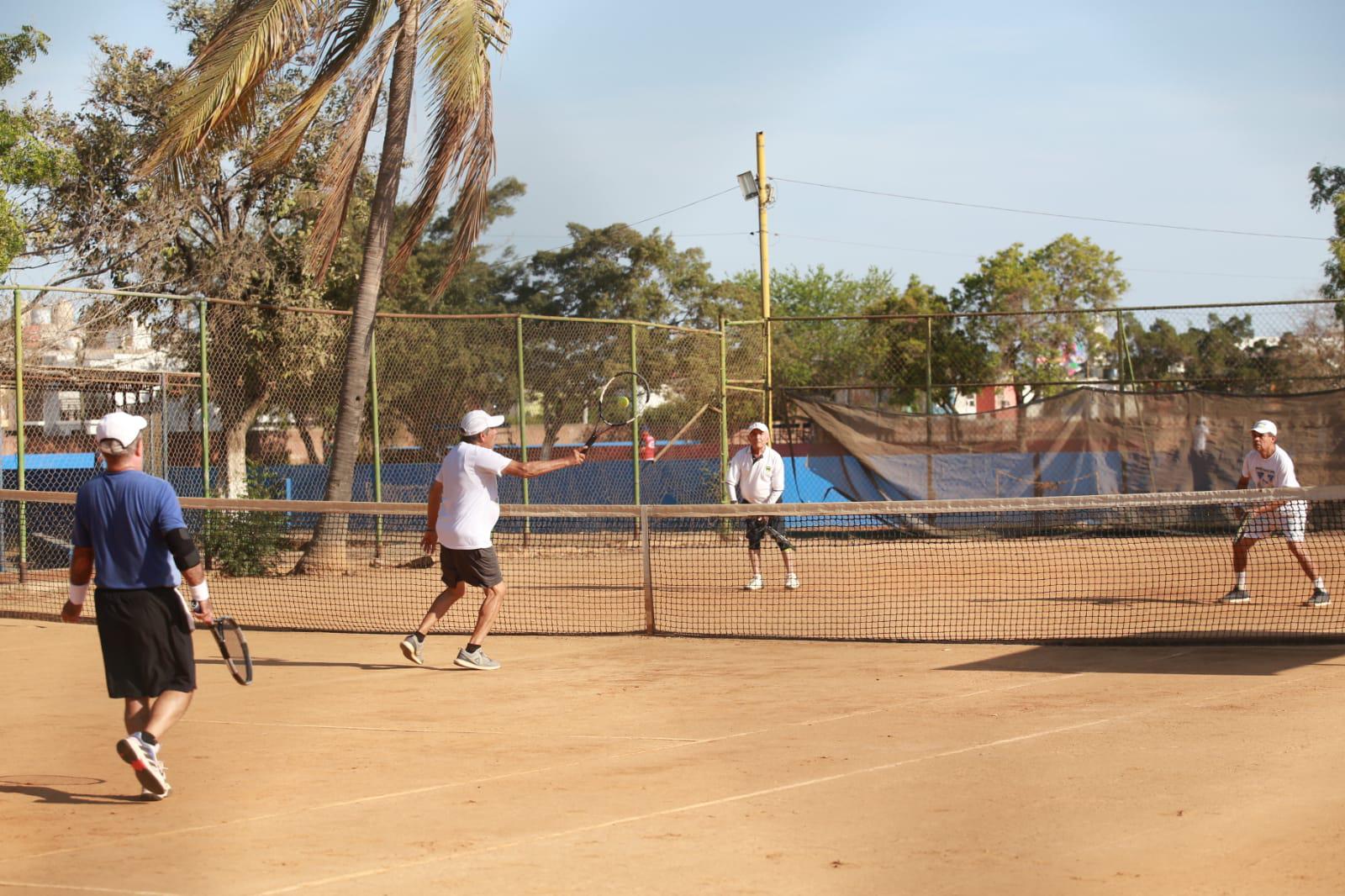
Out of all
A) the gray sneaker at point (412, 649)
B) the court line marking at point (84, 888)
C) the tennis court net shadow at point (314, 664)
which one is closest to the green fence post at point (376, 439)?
the tennis court net shadow at point (314, 664)

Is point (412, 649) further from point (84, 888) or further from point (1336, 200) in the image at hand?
point (1336, 200)

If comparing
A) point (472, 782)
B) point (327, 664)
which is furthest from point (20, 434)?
point (472, 782)

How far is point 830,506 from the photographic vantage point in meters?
10.3

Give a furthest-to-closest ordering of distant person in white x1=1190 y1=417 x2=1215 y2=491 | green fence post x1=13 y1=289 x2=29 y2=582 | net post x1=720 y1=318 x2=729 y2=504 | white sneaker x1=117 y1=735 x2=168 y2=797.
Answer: net post x1=720 y1=318 x2=729 y2=504, distant person in white x1=1190 y1=417 x2=1215 y2=491, green fence post x1=13 y1=289 x2=29 y2=582, white sneaker x1=117 y1=735 x2=168 y2=797

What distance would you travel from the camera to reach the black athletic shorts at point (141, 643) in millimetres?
5594

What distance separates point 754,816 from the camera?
493 centimetres

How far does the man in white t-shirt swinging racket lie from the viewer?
8.60 m

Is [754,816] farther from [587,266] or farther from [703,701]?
[587,266]

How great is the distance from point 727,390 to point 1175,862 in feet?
49.7

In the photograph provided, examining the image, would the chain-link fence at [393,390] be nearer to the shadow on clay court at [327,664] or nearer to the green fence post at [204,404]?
the green fence post at [204,404]

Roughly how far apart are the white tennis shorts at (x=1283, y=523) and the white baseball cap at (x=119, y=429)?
841cm

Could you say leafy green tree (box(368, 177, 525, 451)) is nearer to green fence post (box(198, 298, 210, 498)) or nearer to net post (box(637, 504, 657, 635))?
green fence post (box(198, 298, 210, 498))

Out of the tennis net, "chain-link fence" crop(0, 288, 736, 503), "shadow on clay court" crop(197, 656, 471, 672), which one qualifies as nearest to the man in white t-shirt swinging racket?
"shadow on clay court" crop(197, 656, 471, 672)

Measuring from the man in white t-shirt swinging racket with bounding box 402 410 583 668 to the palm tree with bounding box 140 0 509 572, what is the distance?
6.11m
